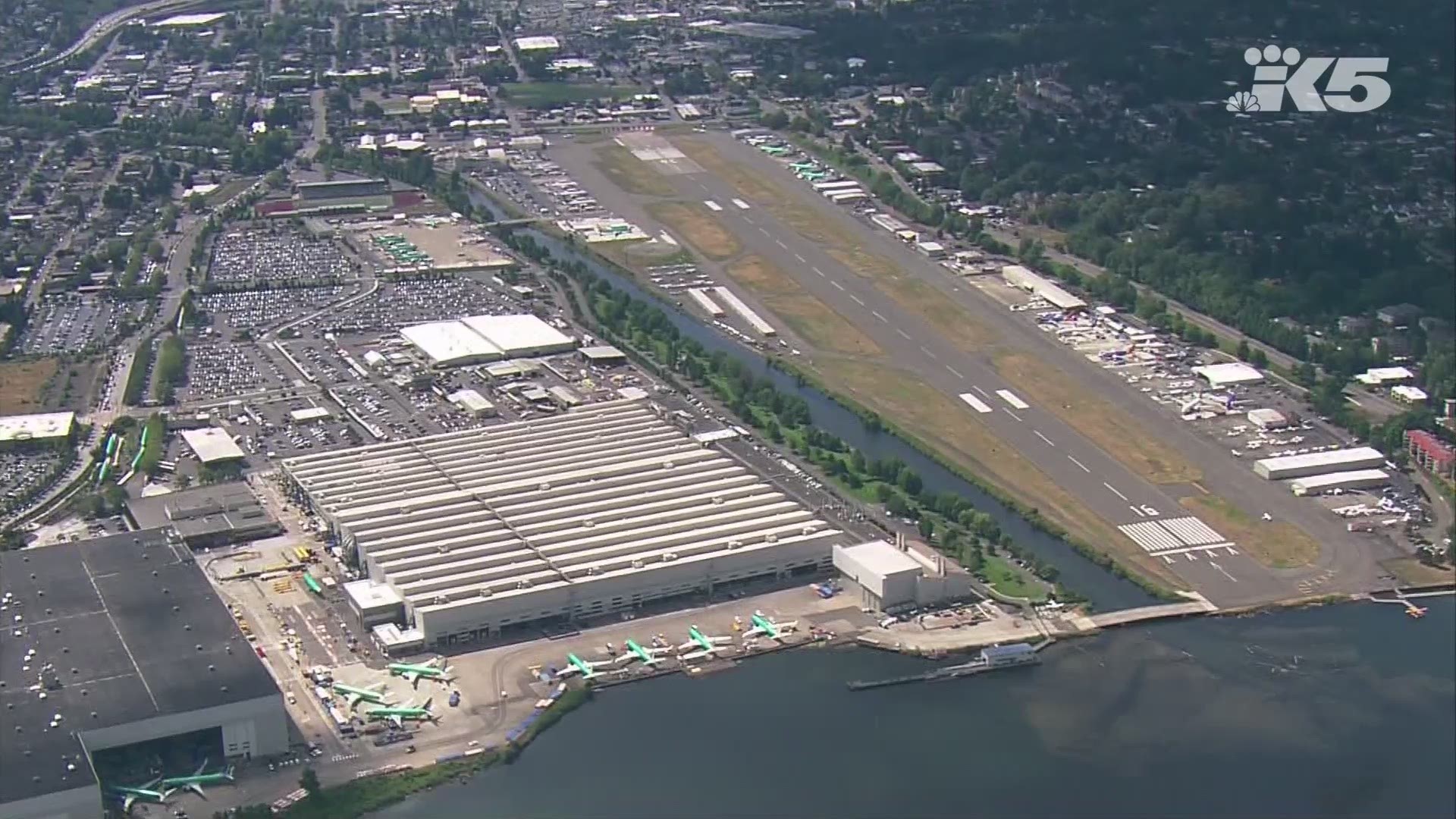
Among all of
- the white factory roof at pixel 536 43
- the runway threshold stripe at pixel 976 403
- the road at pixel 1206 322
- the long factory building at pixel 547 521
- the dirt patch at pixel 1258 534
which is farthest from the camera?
the white factory roof at pixel 536 43

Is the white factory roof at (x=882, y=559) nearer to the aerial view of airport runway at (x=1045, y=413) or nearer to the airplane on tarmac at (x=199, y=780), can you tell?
the aerial view of airport runway at (x=1045, y=413)

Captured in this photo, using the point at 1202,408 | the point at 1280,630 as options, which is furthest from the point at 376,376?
the point at 1280,630

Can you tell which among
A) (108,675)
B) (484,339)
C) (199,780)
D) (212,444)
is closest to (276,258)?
(484,339)

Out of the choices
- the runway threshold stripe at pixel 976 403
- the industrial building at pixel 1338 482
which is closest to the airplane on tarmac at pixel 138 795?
the runway threshold stripe at pixel 976 403

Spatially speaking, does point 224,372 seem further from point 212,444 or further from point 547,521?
point 547,521

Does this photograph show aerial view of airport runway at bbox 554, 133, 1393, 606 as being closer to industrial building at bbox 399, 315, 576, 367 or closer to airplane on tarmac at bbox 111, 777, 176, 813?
industrial building at bbox 399, 315, 576, 367

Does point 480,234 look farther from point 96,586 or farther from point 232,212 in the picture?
point 96,586
